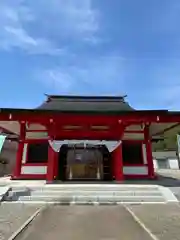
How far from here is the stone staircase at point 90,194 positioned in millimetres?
8898

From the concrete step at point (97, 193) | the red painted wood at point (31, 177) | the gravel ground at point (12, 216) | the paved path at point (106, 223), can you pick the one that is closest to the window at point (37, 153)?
the red painted wood at point (31, 177)

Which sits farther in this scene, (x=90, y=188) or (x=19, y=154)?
(x=19, y=154)

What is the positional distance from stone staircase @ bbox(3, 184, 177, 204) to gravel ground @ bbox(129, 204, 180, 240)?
3.36ft

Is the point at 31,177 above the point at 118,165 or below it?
below

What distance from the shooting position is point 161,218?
6246mm

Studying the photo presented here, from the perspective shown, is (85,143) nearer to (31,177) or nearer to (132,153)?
(132,153)

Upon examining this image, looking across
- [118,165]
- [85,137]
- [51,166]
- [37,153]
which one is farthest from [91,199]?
[37,153]

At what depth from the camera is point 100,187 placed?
10078 mm

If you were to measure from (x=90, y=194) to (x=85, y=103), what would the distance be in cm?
906

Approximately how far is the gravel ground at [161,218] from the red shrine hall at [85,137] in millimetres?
4399

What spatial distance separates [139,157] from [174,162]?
2926cm

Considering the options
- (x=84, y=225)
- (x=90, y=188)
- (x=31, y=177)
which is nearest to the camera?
(x=84, y=225)

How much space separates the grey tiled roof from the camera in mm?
16312

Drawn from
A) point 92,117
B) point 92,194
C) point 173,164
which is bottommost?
point 92,194
